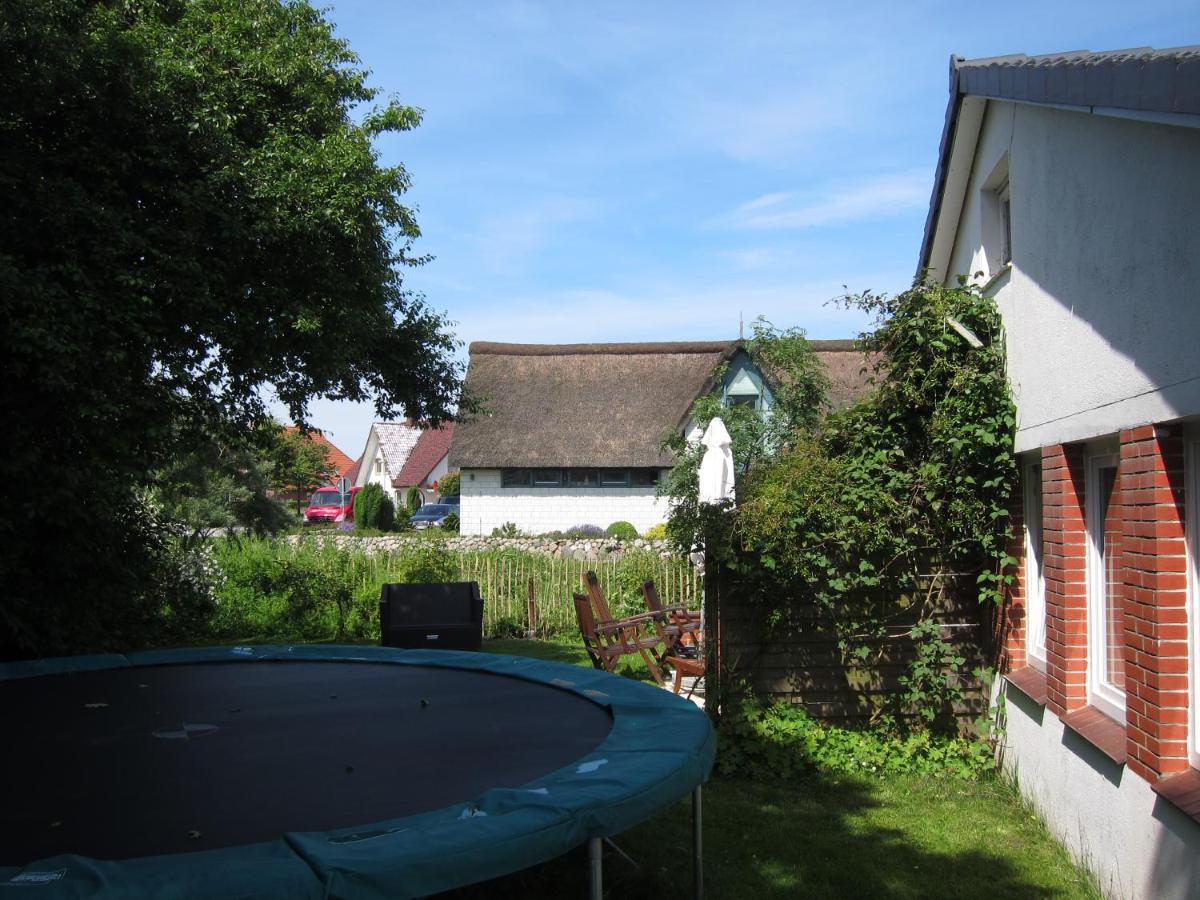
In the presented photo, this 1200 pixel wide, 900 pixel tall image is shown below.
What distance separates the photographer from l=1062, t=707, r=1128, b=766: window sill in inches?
152

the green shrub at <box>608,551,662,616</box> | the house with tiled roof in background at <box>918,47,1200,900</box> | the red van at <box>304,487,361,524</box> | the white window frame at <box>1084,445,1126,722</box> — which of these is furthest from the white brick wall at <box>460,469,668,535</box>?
the white window frame at <box>1084,445,1126,722</box>

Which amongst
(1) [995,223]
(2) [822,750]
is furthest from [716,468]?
(1) [995,223]

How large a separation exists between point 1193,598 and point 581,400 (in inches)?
930

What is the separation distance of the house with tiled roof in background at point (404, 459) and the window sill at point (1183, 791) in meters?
35.1

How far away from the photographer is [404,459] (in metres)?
44.8

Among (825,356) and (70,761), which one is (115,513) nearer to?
(70,761)

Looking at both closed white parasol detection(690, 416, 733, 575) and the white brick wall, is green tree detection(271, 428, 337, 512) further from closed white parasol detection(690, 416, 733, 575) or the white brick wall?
closed white parasol detection(690, 416, 733, 575)

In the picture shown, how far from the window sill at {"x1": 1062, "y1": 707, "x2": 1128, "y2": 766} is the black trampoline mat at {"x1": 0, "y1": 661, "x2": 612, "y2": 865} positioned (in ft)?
6.30

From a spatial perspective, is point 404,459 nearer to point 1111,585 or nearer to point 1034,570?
point 1034,570

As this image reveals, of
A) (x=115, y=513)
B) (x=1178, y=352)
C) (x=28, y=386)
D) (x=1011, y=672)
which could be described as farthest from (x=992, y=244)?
(x=115, y=513)

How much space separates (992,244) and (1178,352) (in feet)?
11.0

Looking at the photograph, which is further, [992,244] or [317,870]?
[992,244]

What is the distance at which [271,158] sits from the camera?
754cm

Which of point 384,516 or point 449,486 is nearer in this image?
point 384,516
